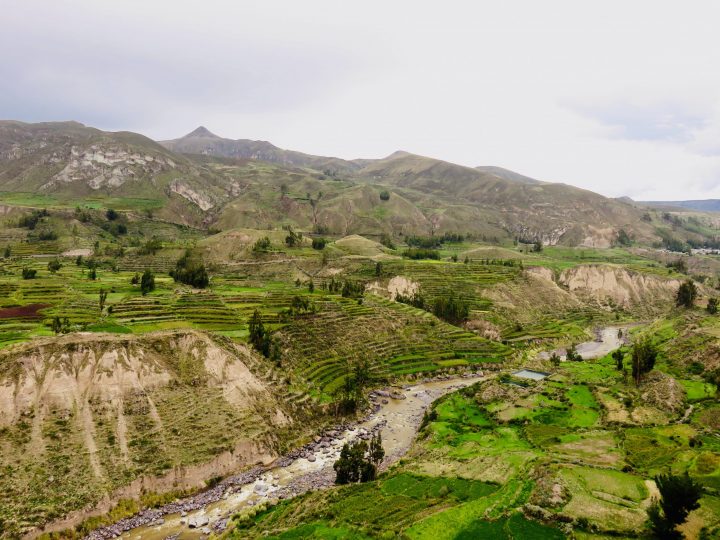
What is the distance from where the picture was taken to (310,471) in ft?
166

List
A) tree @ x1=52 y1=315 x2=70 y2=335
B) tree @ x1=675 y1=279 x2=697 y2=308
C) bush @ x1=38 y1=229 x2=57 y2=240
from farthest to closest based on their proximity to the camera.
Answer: bush @ x1=38 y1=229 x2=57 y2=240, tree @ x1=675 y1=279 x2=697 y2=308, tree @ x1=52 y1=315 x2=70 y2=335

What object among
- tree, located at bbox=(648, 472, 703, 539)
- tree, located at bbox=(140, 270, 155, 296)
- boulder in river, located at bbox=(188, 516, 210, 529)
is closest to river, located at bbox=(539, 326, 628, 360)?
tree, located at bbox=(648, 472, 703, 539)

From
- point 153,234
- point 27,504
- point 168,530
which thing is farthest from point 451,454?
point 153,234

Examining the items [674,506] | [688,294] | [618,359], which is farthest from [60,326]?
[688,294]

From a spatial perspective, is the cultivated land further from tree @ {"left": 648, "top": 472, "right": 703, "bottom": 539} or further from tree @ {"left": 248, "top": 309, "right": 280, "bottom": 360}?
tree @ {"left": 648, "top": 472, "right": 703, "bottom": 539}

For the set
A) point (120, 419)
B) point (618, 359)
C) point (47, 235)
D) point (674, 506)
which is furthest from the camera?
point (47, 235)

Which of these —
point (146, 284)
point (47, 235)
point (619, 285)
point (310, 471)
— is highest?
point (47, 235)

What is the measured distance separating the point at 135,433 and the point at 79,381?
9136mm

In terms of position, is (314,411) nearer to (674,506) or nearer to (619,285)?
(674,506)

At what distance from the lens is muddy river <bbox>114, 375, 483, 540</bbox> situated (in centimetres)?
4041

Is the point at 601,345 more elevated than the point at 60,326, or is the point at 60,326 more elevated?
the point at 60,326

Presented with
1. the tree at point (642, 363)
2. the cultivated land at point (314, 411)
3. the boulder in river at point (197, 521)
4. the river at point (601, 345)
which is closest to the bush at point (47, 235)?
the cultivated land at point (314, 411)

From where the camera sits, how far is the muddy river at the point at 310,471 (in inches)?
1591

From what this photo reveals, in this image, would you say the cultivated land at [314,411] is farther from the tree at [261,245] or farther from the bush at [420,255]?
the bush at [420,255]
